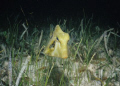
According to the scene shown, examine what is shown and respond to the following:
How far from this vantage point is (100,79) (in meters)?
2.03

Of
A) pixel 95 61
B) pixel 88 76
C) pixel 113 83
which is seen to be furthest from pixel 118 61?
pixel 88 76

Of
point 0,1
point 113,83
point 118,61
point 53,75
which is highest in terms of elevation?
point 0,1

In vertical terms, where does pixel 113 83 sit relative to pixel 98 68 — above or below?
below

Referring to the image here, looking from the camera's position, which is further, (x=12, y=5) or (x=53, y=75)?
(x=12, y=5)

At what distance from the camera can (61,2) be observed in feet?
71.6

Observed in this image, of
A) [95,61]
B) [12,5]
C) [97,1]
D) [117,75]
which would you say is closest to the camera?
[117,75]

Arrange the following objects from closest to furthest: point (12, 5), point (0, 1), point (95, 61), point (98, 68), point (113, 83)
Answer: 1. point (113, 83)
2. point (98, 68)
3. point (95, 61)
4. point (0, 1)
5. point (12, 5)

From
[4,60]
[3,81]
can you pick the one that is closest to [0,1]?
[4,60]

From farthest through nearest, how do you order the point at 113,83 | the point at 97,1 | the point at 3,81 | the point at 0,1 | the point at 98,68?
the point at 97,1
the point at 0,1
the point at 98,68
the point at 113,83
the point at 3,81

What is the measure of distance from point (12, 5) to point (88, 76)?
13990 mm

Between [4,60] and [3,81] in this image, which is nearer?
[3,81]

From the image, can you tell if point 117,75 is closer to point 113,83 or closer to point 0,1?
point 113,83

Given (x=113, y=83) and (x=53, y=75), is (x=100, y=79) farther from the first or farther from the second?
(x=53, y=75)

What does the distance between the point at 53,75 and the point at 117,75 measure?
1227 mm
